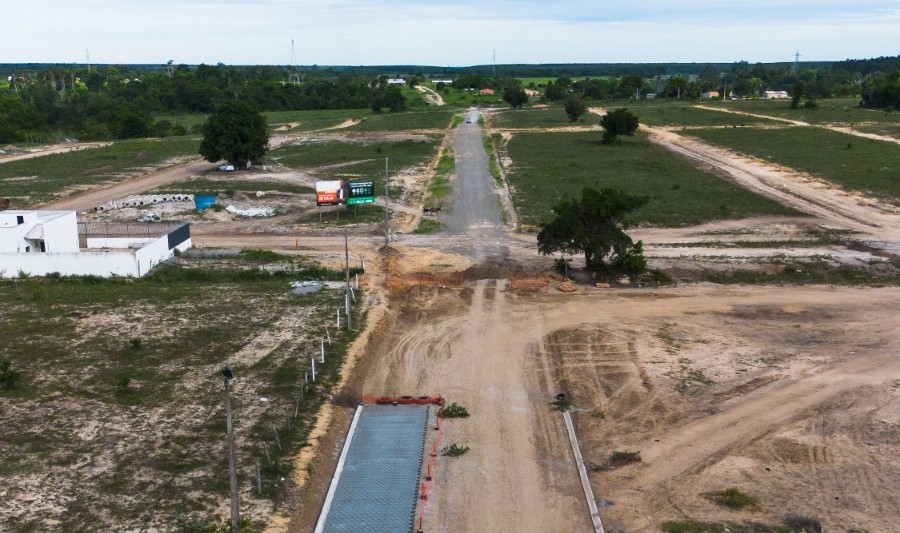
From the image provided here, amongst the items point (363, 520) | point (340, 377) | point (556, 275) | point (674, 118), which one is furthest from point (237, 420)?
point (674, 118)

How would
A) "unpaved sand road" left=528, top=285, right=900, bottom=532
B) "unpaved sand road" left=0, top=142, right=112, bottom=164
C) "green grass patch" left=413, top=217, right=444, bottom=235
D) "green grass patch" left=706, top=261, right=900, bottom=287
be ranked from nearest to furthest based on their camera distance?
"unpaved sand road" left=528, top=285, right=900, bottom=532 < "green grass patch" left=706, top=261, right=900, bottom=287 < "green grass patch" left=413, top=217, right=444, bottom=235 < "unpaved sand road" left=0, top=142, right=112, bottom=164

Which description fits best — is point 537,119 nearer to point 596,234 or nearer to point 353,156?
point 353,156

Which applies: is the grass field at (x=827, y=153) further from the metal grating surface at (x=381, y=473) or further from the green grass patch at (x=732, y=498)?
the metal grating surface at (x=381, y=473)

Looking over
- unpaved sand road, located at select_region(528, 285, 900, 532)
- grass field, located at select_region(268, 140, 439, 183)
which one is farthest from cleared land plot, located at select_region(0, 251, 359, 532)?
grass field, located at select_region(268, 140, 439, 183)

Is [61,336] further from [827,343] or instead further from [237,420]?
[827,343]

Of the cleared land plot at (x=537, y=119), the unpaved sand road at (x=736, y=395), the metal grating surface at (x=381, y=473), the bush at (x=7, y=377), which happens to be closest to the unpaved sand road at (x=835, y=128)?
the cleared land plot at (x=537, y=119)

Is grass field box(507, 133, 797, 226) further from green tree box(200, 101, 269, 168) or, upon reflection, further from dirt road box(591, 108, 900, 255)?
green tree box(200, 101, 269, 168)
